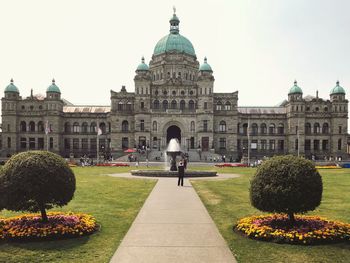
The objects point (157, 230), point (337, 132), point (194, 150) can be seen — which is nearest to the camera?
point (157, 230)

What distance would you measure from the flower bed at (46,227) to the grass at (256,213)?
533cm

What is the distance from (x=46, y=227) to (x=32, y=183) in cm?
177

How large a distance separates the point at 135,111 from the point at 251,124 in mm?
31222

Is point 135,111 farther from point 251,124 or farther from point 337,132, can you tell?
point 337,132

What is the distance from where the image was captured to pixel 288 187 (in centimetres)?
1324

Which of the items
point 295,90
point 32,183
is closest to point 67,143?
point 295,90

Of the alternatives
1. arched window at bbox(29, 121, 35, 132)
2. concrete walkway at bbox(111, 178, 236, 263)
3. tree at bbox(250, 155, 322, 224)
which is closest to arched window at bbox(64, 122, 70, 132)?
arched window at bbox(29, 121, 35, 132)

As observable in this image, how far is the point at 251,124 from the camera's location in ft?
323

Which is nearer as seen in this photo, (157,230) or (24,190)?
(24,190)

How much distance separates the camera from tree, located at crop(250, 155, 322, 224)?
1320cm

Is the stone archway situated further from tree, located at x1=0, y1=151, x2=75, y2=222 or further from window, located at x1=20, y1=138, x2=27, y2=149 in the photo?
tree, located at x1=0, y1=151, x2=75, y2=222

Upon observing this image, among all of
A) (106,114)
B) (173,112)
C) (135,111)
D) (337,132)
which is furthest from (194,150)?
(337,132)

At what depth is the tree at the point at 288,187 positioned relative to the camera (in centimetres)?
1320

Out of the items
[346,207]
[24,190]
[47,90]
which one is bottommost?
[346,207]
